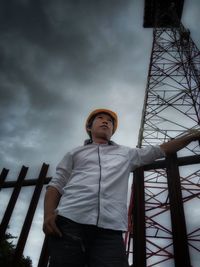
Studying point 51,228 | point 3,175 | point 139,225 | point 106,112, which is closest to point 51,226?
point 51,228

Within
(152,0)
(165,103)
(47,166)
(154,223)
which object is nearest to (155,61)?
(165,103)

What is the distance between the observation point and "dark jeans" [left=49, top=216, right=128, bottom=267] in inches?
54.9

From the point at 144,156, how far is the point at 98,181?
0.40 meters

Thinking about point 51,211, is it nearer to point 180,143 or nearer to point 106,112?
point 180,143

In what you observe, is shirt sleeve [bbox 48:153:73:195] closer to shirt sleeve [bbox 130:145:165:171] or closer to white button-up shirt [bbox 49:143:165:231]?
white button-up shirt [bbox 49:143:165:231]

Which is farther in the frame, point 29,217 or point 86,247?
point 29,217

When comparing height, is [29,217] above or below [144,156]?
below

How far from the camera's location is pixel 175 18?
43.2 ft

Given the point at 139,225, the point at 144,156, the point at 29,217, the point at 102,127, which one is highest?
the point at 102,127

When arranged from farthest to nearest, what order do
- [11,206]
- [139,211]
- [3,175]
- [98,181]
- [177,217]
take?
[3,175], [11,206], [98,181], [139,211], [177,217]

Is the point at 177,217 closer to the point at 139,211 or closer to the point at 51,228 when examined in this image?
the point at 139,211

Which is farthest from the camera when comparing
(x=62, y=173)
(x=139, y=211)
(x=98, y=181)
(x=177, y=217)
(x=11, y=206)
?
(x=11, y=206)

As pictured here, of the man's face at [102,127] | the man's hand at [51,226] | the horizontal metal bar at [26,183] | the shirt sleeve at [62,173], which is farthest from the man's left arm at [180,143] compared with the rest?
the horizontal metal bar at [26,183]

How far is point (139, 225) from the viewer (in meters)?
1.54
